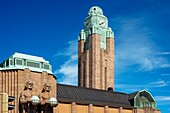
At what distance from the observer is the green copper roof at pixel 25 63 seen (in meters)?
55.8

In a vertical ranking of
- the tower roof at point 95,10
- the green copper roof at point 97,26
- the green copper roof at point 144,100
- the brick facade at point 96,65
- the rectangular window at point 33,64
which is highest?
the tower roof at point 95,10

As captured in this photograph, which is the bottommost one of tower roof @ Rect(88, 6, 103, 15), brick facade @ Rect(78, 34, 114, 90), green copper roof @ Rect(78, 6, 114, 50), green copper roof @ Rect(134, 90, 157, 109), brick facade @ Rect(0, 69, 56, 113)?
green copper roof @ Rect(134, 90, 157, 109)

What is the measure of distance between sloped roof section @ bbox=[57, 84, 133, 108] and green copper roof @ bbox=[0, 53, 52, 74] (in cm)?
658

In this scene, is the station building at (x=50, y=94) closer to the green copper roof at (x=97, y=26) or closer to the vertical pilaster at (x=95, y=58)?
the vertical pilaster at (x=95, y=58)

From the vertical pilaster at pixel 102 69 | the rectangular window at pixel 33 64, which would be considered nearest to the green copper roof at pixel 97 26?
the vertical pilaster at pixel 102 69

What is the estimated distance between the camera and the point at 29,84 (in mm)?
54469

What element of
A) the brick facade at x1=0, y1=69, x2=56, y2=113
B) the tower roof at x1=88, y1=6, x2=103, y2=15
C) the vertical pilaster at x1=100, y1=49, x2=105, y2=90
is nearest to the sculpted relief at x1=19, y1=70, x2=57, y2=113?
the brick facade at x1=0, y1=69, x2=56, y2=113

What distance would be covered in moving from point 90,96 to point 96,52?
40190 millimetres

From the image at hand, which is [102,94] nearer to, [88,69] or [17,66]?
[17,66]

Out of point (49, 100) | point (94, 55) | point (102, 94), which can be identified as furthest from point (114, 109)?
point (94, 55)

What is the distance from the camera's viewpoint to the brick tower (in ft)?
347

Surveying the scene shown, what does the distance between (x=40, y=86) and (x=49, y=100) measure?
2718 millimetres

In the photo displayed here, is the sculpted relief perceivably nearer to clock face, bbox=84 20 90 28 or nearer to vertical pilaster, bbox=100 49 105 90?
vertical pilaster, bbox=100 49 105 90

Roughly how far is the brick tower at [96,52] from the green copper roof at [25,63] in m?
46.6
